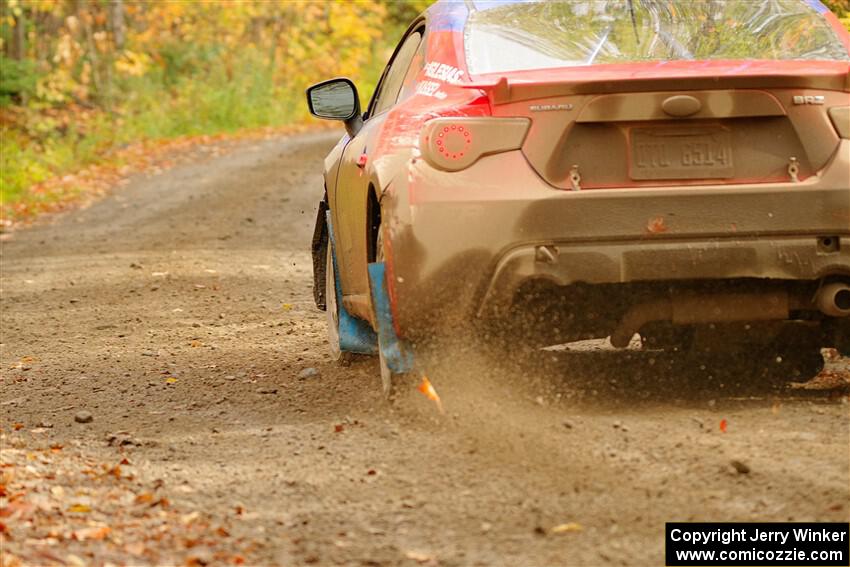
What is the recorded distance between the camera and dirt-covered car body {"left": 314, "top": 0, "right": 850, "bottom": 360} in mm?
5168

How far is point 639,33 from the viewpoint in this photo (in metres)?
5.73

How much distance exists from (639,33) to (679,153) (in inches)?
27.9

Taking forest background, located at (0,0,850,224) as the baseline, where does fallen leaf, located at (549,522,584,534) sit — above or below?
above

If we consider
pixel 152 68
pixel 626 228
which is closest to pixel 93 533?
pixel 626 228

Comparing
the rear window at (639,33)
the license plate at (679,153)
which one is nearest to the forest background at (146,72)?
the rear window at (639,33)

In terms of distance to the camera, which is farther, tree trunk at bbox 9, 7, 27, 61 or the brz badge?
tree trunk at bbox 9, 7, 27, 61

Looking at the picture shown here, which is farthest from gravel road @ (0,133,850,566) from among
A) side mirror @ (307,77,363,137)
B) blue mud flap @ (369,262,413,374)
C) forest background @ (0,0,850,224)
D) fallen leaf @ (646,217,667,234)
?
forest background @ (0,0,850,224)

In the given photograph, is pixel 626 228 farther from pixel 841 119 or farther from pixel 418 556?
pixel 418 556

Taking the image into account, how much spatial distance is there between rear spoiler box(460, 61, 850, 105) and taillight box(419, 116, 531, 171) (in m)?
0.09

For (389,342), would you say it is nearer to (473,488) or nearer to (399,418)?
(399,418)

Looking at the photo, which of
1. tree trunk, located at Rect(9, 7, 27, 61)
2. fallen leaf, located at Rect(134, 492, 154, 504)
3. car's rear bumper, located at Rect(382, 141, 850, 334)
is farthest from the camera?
tree trunk, located at Rect(9, 7, 27, 61)

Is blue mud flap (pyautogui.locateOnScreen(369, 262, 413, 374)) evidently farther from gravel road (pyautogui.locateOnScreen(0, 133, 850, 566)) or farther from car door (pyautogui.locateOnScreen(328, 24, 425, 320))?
car door (pyautogui.locateOnScreen(328, 24, 425, 320))

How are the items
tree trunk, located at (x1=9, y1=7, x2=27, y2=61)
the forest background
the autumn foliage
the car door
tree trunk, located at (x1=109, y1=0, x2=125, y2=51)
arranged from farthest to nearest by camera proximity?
tree trunk, located at (x1=109, y1=0, x2=125, y2=51) < tree trunk, located at (x1=9, y1=7, x2=27, y2=61) < the autumn foliage < the forest background < the car door

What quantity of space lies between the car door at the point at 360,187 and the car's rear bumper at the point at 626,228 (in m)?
0.56
